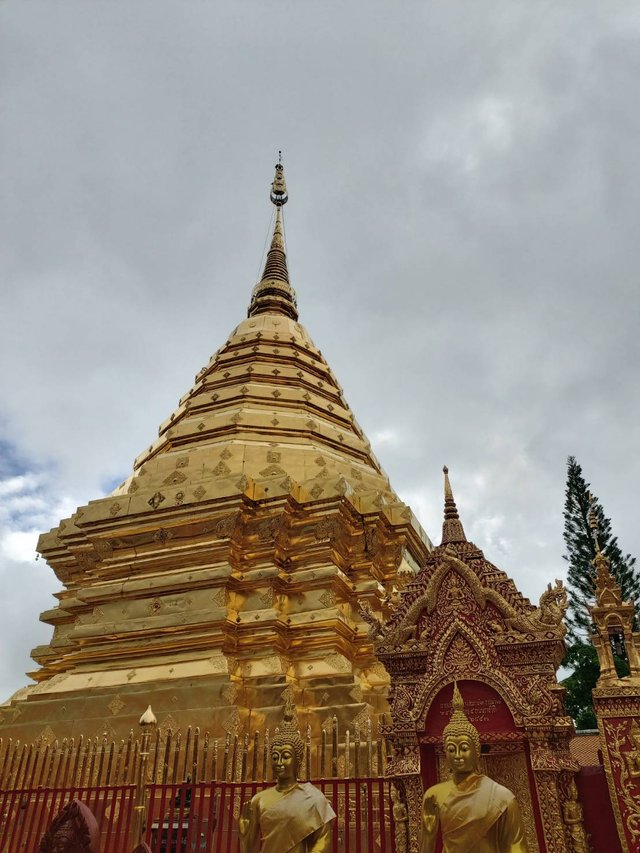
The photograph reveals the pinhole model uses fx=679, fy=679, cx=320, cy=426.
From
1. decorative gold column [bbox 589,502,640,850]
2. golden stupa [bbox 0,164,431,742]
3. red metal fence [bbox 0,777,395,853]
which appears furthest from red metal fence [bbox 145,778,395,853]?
golden stupa [bbox 0,164,431,742]

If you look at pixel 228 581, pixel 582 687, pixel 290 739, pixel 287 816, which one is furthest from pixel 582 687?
pixel 287 816

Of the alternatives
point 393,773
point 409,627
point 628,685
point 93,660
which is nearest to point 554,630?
point 628,685

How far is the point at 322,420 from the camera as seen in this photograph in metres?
15.2

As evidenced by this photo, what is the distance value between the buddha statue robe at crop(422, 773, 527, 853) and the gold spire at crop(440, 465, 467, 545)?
8.00ft

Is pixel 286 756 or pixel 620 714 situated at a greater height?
pixel 620 714

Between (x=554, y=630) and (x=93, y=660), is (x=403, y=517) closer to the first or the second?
(x=93, y=660)

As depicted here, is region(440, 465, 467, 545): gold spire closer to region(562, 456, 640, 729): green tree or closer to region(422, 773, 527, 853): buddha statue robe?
region(422, 773, 527, 853): buddha statue robe

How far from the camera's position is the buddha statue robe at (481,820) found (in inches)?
165

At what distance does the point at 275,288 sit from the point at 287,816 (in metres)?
18.3

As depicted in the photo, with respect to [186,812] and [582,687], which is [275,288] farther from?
[186,812]

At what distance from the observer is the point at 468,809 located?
4.29m

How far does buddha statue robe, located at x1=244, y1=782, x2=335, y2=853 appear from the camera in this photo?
4.63 meters

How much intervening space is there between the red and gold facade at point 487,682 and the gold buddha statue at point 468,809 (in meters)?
1.13

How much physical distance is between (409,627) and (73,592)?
8.72 m
